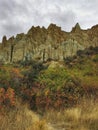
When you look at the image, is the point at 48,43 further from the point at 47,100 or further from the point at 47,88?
the point at 47,100

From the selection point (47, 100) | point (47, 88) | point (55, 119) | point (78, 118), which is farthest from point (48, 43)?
point (78, 118)

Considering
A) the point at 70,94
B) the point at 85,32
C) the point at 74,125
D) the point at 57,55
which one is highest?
the point at 85,32

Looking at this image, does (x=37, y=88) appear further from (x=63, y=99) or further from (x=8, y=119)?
(x=8, y=119)

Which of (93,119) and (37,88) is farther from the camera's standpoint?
(37,88)

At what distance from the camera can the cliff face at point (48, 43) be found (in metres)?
67.6

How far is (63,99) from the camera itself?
13.3 m

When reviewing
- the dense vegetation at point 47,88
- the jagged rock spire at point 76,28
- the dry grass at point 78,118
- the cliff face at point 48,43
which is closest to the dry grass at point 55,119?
the dry grass at point 78,118

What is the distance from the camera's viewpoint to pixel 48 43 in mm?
70000

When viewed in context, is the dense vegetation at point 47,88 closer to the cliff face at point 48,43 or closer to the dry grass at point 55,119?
the dry grass at point 55,119

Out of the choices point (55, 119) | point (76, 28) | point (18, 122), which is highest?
point (76, 28)

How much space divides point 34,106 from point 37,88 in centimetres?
100

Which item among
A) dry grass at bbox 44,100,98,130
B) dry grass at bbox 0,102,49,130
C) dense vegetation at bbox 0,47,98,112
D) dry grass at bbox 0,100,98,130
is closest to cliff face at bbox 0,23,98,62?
dense vegetation at bbox 0,47,98,112

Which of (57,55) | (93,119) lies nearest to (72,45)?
(57,55)

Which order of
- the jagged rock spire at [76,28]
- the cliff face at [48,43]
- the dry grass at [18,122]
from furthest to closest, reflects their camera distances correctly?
the jagged rock spire at [76,28], the cliff face at [48,43], the dry grass at [18,122]
